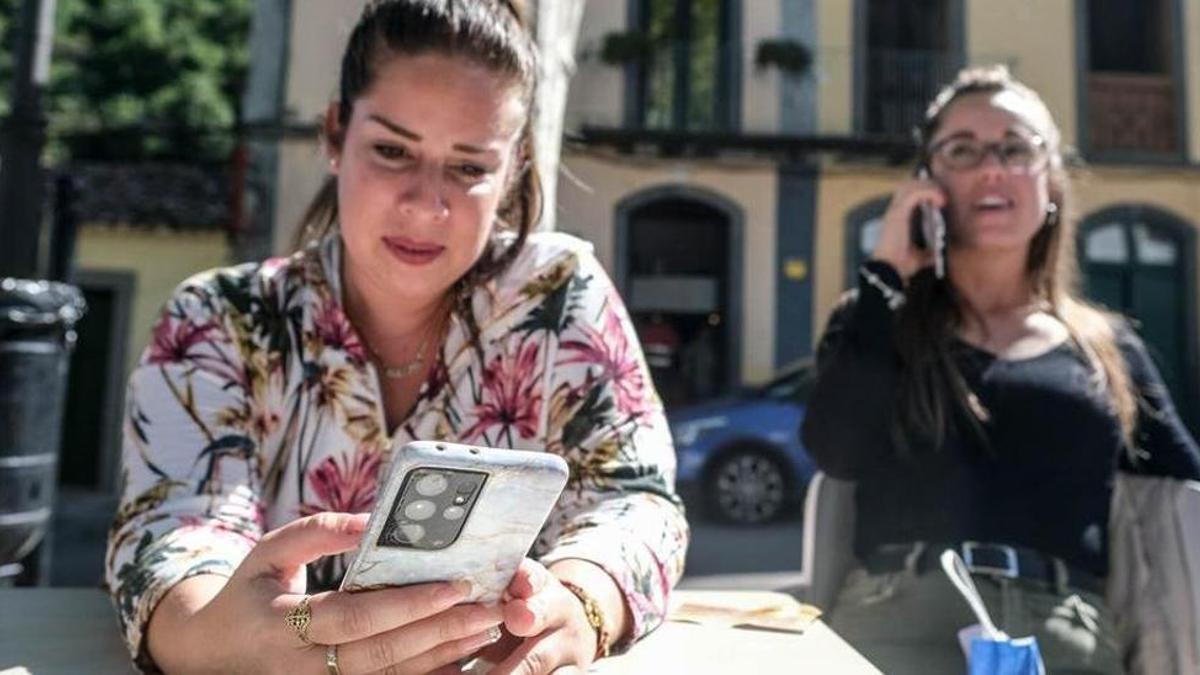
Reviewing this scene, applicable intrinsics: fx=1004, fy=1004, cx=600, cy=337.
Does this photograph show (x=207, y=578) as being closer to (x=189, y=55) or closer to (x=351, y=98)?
(x=351, y=98)

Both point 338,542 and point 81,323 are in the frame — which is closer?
point 338,542

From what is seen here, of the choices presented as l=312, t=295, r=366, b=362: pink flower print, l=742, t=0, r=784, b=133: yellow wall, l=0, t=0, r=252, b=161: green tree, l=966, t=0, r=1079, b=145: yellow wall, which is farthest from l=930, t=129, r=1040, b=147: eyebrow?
l=0, t=0, r=252, b=161: green tree

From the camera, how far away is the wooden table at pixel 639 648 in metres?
1.01

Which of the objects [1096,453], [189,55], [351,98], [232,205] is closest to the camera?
[351,98]

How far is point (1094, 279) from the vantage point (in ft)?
40.0

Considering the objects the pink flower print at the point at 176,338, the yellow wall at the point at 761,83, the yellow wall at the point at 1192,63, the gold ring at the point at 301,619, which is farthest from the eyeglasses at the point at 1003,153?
the yellow wall at the point at 1192,63

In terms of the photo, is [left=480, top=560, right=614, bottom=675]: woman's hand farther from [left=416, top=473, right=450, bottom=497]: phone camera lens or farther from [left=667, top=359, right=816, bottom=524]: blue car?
[left=667, top=359, right=816, bottom=524]: blue car

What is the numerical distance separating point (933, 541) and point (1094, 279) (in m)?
11.8

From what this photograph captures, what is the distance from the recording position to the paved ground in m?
6.49

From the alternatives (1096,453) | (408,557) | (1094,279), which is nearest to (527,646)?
(408,557)

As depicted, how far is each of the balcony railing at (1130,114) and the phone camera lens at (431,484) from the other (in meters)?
13.1

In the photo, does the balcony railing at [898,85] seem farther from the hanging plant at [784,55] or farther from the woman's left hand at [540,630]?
the woman's left hand at [540,630]

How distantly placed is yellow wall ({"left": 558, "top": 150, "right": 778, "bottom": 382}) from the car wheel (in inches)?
134

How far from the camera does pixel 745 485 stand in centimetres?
833
